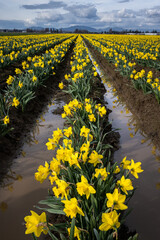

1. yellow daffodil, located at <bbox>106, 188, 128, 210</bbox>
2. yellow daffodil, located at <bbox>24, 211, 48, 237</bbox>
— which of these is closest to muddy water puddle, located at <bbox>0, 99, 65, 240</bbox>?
yellow daffodil, located at <bbox>24, 211, 48, 237</bbox>

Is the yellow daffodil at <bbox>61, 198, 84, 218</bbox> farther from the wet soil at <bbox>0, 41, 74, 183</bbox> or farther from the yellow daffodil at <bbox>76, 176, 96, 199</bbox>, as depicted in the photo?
the wet soil at <bbox>0, 41, 74, 183</bbox>

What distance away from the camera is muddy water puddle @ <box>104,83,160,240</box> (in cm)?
213

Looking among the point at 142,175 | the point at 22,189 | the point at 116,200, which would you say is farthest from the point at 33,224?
the point at 142,175

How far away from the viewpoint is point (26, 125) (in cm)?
449

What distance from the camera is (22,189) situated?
2.66m

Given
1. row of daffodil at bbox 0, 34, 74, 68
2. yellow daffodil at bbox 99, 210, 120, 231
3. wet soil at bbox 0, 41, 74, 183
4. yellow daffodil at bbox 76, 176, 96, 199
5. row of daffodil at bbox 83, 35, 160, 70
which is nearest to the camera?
yellow daffodil at bbox 99, 210, 120, 231

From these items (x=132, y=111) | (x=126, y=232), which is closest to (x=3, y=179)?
(x=126, y=232)

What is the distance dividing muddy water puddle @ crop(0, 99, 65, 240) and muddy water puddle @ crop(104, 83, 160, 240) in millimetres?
1159

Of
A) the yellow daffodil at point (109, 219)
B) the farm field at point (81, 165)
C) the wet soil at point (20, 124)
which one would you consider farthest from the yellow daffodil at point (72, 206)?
the wet soil at point (20, 124)

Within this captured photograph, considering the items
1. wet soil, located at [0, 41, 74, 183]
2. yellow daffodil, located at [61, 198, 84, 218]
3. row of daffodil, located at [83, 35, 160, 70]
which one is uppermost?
row of daffodil, located at [83, 35, 160, 70]

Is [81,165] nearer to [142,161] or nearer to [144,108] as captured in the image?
[142,161]

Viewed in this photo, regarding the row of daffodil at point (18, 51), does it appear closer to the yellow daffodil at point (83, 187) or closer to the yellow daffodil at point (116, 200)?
the yellow daffodil at point (83, 187)

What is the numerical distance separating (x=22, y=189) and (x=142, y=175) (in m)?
1.71

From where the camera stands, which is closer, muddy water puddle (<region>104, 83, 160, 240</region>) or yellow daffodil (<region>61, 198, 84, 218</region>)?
yellow daffodil (<region>61, 198, 84, 218</region>)
